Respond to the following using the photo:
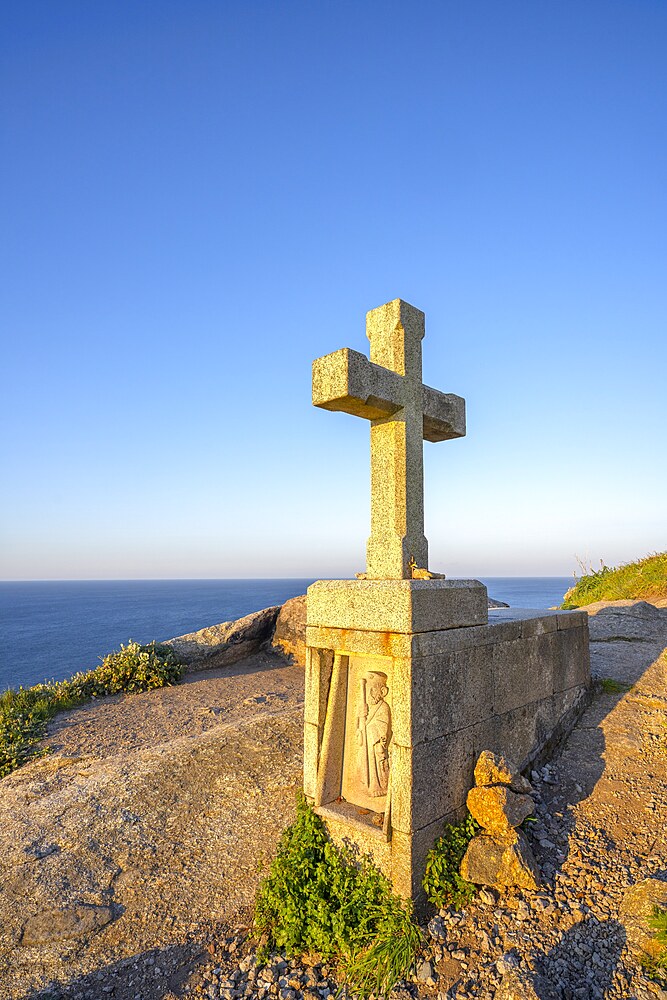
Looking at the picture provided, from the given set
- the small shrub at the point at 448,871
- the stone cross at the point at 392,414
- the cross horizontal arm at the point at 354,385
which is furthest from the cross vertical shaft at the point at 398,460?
the small shrub at the point at 448,871

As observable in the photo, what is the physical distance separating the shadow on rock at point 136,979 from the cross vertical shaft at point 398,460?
149 inches

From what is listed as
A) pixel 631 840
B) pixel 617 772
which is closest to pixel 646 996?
pixel 631 840

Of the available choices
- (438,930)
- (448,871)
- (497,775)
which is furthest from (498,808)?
(438,930)

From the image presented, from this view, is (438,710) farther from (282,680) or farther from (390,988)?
(282,680)

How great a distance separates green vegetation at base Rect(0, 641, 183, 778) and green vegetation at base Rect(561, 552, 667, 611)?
997 centimetres

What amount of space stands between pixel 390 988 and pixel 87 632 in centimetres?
7250

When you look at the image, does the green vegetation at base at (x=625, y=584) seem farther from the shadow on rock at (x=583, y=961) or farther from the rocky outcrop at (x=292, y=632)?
the shadow on rock at (x=583, y=961)

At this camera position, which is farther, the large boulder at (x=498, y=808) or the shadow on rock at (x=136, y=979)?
the large boulder at (x=498, y=808)

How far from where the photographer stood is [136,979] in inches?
178

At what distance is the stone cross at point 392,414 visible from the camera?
5.55m

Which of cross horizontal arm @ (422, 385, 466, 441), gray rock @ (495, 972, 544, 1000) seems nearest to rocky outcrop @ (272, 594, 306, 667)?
cross horizontal arm @ (422, 385, 466, 441)

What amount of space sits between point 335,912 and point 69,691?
29.5 ft

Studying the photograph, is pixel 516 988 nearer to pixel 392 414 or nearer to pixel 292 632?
pixel 392 414

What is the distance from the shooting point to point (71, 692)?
11.6 m
